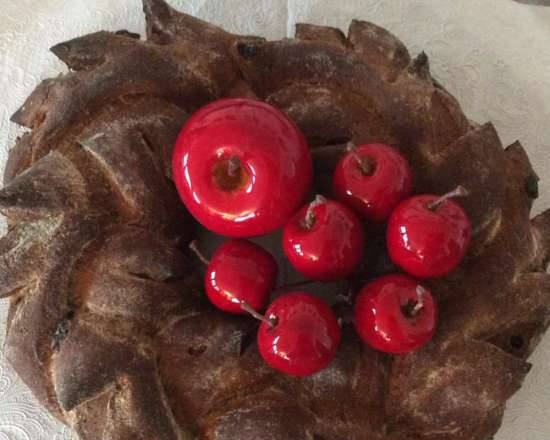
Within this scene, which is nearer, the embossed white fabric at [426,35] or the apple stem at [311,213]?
the apple stem at [311,213]

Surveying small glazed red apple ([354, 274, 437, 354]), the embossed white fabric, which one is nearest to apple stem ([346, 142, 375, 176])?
small glazed red apple ([354, 274, 437, 354])

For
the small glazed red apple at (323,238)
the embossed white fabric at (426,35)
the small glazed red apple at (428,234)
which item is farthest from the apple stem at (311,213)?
the embossed white fabric at (426,35)

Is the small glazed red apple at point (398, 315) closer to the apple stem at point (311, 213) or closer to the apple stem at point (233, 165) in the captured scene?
the apple stem at point (311, 213)

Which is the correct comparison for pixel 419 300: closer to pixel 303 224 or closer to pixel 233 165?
pixel 303 224

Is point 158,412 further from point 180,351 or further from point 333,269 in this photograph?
point 333,269

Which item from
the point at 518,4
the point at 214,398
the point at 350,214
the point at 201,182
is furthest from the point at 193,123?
the point at 518,4

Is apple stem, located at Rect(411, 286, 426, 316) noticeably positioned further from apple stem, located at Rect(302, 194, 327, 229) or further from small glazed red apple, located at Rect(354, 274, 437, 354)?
apple stem, located at Rect(302, 194, 327, 229)
